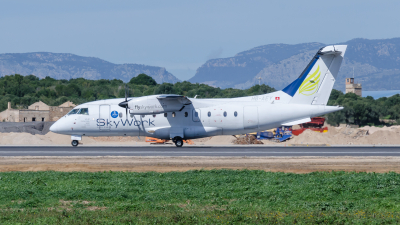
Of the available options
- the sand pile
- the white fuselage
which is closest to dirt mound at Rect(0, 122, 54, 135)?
the white fuselage

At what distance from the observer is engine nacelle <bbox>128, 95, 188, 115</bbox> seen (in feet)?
107

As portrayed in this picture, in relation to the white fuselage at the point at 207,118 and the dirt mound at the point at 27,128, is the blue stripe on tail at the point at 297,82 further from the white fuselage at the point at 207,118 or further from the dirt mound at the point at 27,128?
the dirt mound at the point at 27,128

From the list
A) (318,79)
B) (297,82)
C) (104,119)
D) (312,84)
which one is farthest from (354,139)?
(104,119)

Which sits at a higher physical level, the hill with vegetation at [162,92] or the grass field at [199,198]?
the hill with vegetation at [162,92]

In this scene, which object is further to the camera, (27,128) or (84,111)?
(27,128)

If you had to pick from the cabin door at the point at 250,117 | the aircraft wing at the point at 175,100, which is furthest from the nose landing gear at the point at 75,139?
the cabin door at the point at 250,117

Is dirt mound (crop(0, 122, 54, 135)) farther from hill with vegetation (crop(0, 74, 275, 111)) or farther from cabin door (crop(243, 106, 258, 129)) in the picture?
hill with vegetation (crop(0, 74, 275, 111))

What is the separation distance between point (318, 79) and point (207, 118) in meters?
9.11

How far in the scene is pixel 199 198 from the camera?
48.5 ft

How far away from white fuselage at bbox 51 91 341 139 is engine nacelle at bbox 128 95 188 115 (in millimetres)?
983

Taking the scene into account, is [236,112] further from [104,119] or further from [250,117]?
[104,119]

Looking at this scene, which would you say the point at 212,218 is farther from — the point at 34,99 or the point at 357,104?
the point at 34,99

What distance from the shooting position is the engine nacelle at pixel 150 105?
3269cm

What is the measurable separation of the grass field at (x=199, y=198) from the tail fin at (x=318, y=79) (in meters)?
14.7
